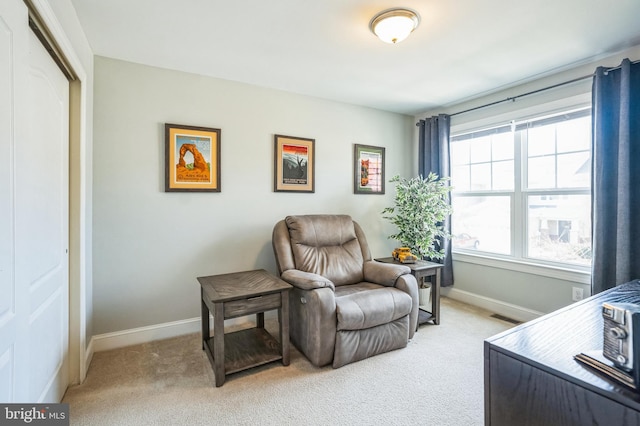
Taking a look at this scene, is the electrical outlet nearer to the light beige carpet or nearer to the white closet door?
the light beige carpet

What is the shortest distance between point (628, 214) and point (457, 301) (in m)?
1.83

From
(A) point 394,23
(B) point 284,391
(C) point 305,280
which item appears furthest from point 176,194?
(A) point 394,23

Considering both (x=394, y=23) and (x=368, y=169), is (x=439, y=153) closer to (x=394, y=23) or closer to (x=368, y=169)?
(x=368, y=169)

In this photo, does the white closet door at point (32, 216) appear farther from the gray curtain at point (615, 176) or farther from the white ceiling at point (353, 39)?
the gray curtain at point (615, 176)

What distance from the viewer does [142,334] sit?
8.29 ft

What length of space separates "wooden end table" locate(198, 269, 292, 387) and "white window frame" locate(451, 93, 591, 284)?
7.98ft

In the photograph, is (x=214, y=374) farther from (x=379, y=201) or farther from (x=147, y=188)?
Result: (x=379, y=201)

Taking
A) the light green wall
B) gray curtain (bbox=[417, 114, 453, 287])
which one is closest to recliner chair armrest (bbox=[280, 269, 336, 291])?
the light green wall

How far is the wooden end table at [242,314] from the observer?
1.93 metres

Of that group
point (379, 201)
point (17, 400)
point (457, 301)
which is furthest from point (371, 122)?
point (17, 400)

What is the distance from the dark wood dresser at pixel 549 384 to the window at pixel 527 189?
80.5 inches

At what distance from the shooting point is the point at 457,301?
357 cm

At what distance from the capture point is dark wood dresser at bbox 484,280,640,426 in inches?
31.0

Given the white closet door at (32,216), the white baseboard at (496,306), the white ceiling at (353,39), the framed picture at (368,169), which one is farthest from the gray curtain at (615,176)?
the white closet door at (32,216)
